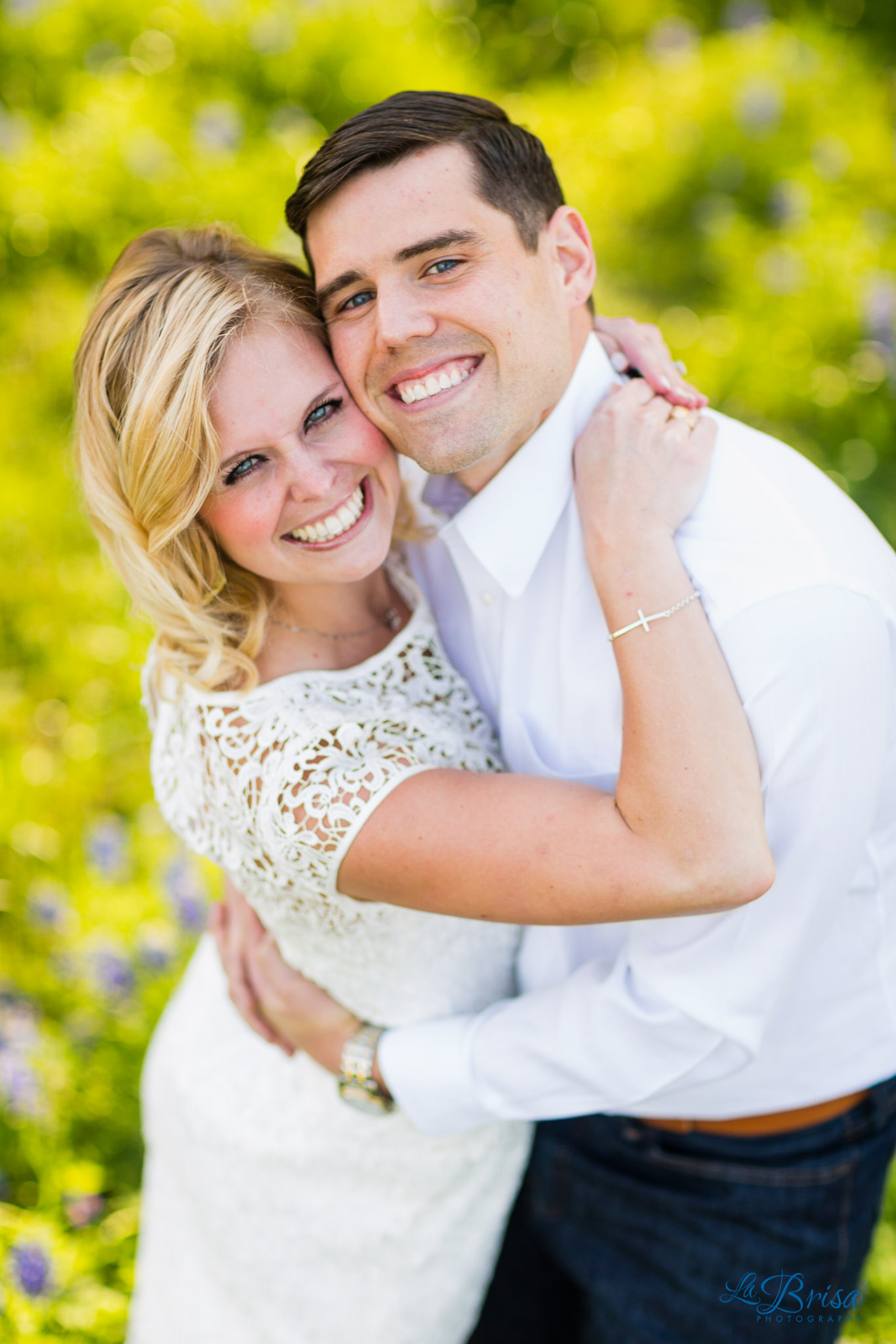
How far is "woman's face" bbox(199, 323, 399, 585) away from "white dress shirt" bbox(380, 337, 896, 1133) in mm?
185

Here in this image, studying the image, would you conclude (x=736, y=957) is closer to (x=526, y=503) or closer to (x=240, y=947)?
(x=526, y=503)

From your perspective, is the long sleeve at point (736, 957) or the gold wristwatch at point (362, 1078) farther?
the gold wristwatch at point (362, 1078)

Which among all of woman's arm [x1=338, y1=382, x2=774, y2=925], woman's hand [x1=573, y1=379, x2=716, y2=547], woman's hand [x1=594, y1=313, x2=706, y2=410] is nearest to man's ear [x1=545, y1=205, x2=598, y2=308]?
woman's hand [x1=594, y1=313, x2=706, y2=410]

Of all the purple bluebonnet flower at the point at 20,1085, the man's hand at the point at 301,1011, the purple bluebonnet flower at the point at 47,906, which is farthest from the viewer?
the purple bluebonnet flower at the point at 47,906

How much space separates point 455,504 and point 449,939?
83 centimetres

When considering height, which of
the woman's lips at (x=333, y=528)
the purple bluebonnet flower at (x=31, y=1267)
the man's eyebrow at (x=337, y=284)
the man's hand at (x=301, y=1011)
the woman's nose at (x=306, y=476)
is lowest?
the purple bluebonnet flower at (x=31, y=1267)

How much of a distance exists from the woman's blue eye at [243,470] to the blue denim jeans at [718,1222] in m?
1.35

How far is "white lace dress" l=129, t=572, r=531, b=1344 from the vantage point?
5.41ft

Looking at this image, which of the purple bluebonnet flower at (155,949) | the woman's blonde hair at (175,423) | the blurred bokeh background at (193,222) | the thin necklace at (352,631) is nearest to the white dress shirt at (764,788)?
the thin necklace at (352,631)

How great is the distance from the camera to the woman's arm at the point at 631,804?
137 cm

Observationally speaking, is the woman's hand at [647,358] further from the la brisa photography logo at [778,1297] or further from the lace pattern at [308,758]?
the la brisa photography logo at [778,1297]

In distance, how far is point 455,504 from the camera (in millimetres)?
1985

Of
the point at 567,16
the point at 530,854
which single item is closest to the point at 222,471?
the point at 530,854

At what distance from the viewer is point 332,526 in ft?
5.70
